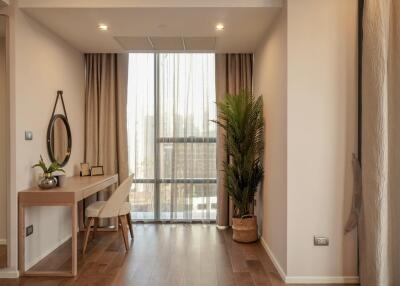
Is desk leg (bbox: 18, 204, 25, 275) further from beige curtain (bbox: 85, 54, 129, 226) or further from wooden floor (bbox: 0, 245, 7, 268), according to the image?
beige curtain (bbox: 85, 54, 129, 226)

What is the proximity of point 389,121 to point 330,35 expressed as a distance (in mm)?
934

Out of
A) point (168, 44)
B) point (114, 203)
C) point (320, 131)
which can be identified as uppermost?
point (168, 44)

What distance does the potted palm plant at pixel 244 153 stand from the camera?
13.0ft

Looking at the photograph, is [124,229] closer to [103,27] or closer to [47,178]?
[47,178]

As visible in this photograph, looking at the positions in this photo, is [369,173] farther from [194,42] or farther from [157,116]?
[157,116]

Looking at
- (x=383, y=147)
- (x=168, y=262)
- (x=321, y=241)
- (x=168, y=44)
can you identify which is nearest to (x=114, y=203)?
(x=168, y=262)

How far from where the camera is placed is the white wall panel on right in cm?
292

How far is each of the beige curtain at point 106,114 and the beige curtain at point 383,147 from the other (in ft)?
10.8

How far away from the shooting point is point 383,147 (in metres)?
2.49

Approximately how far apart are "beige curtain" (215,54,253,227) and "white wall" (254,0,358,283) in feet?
5.93

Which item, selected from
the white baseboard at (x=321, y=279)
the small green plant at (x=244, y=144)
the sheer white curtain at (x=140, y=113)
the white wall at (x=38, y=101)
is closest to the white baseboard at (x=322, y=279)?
Result: the white baseboard at (x=321, y=279)

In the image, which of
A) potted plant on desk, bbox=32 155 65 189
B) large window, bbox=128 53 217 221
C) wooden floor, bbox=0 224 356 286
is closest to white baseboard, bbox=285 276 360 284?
wooden floor, bbox=0 224 356 286

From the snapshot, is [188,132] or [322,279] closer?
[322,279]

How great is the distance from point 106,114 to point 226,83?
1.80m
